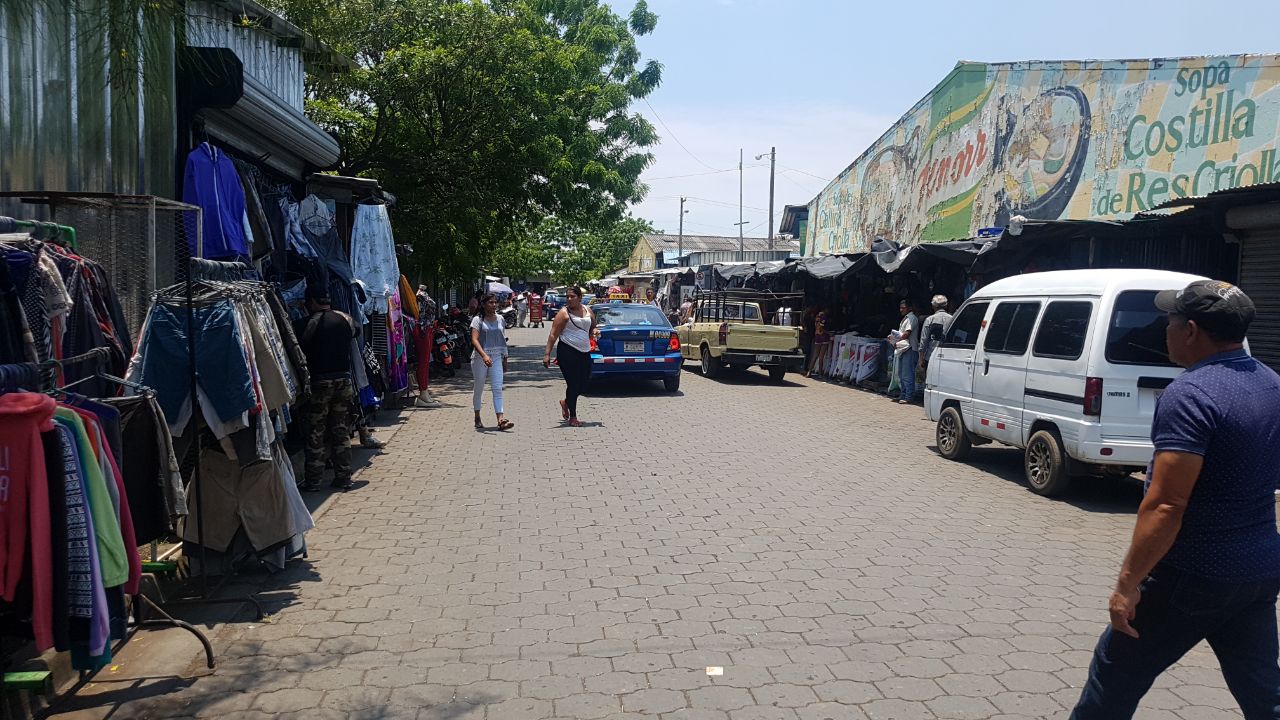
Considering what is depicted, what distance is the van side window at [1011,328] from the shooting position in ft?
29.5

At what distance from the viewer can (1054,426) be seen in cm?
844

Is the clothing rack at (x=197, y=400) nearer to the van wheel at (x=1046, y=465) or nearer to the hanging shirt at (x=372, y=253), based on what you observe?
the hanging shirt at (x=372, y=253)

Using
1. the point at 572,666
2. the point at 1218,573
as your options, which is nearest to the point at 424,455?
the point at 572,666

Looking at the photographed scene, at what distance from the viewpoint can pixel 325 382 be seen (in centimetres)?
816

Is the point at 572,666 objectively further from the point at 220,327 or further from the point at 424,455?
the point at 424,455

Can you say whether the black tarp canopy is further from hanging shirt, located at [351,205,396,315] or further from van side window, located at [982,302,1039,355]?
hanging shirt, located at [351,205,396,315]

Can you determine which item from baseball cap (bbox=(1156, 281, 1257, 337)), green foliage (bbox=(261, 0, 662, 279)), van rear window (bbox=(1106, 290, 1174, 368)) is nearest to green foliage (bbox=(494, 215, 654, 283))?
green foliage (bbox=(261, 0, 662, 279))

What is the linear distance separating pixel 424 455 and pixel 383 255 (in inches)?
98.8

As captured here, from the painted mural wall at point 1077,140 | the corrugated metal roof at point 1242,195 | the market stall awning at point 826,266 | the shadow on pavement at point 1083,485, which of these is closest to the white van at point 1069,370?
the shadow on pavement at point 1083,485

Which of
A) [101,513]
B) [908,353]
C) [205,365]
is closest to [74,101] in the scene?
[205,365]

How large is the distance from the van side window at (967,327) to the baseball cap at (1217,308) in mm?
6983

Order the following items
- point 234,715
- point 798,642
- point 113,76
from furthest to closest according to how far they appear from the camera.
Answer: point 798,642 < point 113,76 < point 234,715

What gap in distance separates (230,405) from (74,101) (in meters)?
2.40

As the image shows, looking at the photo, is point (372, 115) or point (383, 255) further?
point (372, 115)
